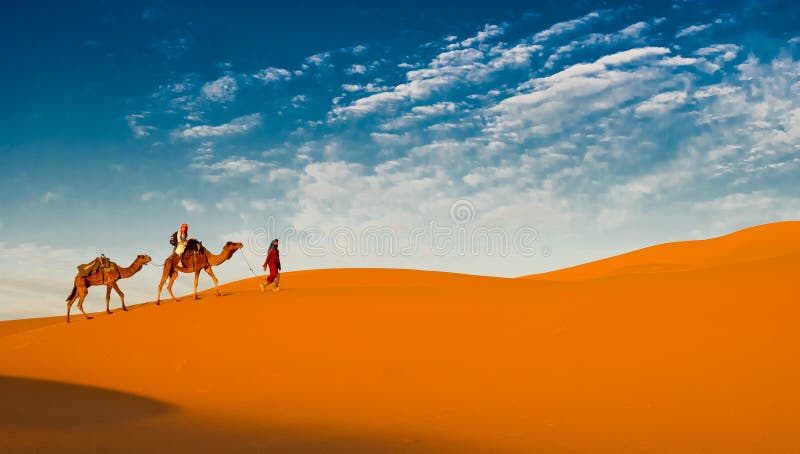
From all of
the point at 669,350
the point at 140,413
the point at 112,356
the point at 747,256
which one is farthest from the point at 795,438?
the point at 747,256

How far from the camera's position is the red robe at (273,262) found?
1916cm

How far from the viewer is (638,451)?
307 inches

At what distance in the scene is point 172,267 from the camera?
19250mm

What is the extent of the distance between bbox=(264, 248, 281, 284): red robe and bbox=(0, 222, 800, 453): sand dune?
3.05 ft

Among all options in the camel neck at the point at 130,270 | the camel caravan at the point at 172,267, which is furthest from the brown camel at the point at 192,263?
the camel neck at the point at 130,270

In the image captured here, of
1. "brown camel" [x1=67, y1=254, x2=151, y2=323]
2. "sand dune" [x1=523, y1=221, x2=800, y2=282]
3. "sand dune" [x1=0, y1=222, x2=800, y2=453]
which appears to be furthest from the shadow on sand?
"sand dune" [x1=523, y1=221, x2=800, y2=282]

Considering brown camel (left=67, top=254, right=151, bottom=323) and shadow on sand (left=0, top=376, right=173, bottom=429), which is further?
brown camel (left=67, top=254, right=151, bottom=323)

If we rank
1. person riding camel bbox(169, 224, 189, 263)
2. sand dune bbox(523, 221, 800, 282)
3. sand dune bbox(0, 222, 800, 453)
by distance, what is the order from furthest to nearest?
sand dune bbox(523, 221, 800, 282), person riding camel bbox(169, 224, 189, 263), sand dune bbox(0, 222, 800, 453)

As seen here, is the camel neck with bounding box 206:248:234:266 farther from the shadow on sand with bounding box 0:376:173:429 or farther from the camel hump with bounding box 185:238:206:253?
the shadow on sand with bounding box 0:376:173:429

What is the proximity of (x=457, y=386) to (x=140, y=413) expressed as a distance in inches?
232

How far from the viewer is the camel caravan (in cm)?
1906

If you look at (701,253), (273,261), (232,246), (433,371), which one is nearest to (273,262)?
(273,261)

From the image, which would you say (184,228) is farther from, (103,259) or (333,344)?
(333,344)

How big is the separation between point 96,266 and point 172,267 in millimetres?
2608
